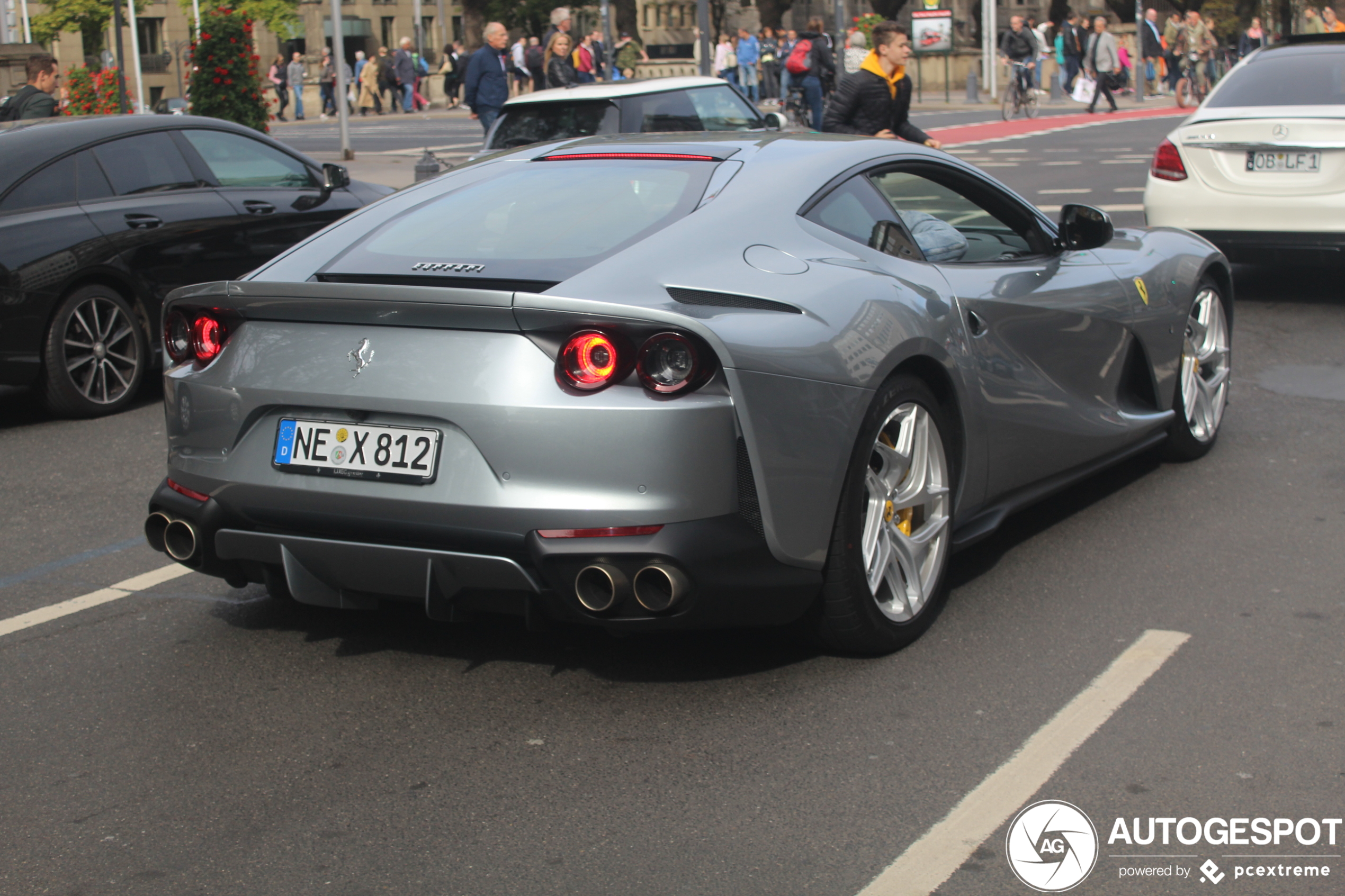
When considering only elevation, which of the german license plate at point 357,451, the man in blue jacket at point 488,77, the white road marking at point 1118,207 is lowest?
the white road marking at point 1118,207

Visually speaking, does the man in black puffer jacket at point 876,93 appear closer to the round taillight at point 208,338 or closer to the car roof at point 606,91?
the car roof at point 606,91

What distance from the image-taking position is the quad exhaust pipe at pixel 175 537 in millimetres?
3982

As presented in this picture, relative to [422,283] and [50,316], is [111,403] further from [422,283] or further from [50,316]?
[422,283]

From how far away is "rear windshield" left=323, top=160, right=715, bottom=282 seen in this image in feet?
12.9

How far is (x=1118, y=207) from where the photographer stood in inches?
581

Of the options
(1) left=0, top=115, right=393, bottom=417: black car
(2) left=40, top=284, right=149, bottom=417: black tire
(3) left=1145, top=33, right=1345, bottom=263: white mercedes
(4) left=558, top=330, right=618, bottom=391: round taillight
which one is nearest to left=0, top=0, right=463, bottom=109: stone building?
(3) left=1145, top=33, right=1345, bottom=263: white mercedes

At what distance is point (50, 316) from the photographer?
7.69m

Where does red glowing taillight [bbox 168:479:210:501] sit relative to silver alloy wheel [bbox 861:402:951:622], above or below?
above

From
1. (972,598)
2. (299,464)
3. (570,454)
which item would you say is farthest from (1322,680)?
(299,464)

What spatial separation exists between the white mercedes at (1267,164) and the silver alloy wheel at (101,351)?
609 centimetres

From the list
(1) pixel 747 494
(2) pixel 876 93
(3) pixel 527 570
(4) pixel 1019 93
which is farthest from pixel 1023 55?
(3) pixel 527 570

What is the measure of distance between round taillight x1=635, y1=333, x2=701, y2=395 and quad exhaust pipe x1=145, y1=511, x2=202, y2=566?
1.26 metres

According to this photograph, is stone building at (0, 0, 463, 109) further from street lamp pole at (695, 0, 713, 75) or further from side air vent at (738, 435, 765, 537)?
side air vent at (738, 435, 765, 537)

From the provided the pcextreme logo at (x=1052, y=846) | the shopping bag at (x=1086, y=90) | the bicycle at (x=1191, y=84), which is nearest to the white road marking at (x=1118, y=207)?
the pcextreme logo at (x=1052, y=846)
